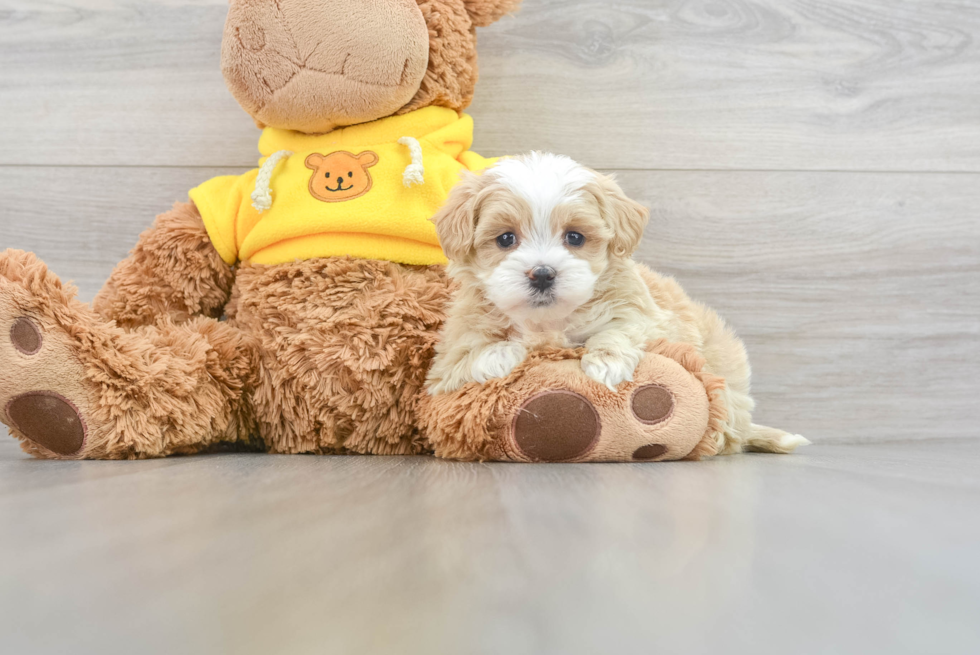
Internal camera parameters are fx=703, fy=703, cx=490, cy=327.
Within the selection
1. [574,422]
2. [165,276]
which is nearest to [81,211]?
[165,276]

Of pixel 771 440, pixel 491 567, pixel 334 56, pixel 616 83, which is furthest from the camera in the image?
pixel 616 83

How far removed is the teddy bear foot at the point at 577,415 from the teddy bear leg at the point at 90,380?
412mm

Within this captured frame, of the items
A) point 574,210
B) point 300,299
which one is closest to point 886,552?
point 574,210

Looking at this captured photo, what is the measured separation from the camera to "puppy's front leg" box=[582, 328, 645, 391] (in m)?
0.98

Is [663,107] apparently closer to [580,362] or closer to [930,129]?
[930,129]

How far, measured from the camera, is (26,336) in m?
1.00

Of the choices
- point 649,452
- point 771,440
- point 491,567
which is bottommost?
point 771,440

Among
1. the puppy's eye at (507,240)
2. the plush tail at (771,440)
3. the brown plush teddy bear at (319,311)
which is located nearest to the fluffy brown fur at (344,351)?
the brown plush teddy bear at (319,311)

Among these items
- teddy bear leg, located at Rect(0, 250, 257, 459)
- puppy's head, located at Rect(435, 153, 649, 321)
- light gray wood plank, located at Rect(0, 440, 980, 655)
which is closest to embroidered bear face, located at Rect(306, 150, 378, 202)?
puppy's head, located at Rect(435, 153, 649, 321)

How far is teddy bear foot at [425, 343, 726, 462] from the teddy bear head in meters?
0.53

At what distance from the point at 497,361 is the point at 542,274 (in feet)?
0.52

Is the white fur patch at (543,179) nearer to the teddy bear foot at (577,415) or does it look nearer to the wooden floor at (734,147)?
the teddy bear foot at (577,415)

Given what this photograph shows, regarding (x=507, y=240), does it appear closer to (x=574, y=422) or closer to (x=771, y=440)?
(x=574, y=422)

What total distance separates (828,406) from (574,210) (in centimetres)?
91
